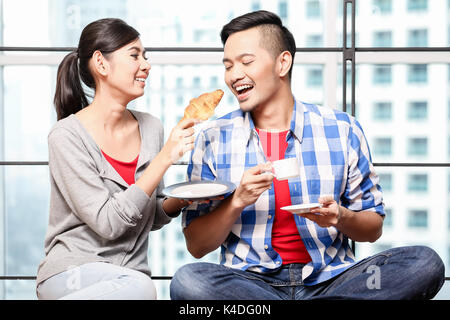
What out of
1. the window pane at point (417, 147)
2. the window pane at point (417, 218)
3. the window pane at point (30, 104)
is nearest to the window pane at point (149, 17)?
the window pane at point (30, 104)

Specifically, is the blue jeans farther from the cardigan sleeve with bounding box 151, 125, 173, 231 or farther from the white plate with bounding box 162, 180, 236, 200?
the cardigan sleeve with bounding box 151, 125, 173, 231

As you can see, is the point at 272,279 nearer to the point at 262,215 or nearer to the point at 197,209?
the point at 262,215

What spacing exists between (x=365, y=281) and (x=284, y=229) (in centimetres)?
33

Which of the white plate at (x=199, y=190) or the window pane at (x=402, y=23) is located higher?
the window pane at (x=402, y=23)

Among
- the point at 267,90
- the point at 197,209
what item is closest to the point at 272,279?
the point at 197,209

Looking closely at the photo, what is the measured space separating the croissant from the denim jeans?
0.56m

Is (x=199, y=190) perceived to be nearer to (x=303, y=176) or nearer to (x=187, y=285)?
(x=187, y=285)

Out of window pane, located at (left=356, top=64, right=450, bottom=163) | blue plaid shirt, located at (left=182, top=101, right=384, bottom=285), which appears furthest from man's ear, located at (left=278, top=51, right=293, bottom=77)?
window pane, located at (left=356, top=64, right=450, bottom=163)

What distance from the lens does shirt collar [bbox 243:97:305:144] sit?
5.70ft

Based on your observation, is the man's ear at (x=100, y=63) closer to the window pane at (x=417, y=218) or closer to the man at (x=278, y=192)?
the man at (x=278, y=192)

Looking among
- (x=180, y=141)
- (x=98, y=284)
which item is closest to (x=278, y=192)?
(x=180, y=141)

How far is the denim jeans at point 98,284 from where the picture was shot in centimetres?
144

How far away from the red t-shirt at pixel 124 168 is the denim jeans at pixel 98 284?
31 centimetres
